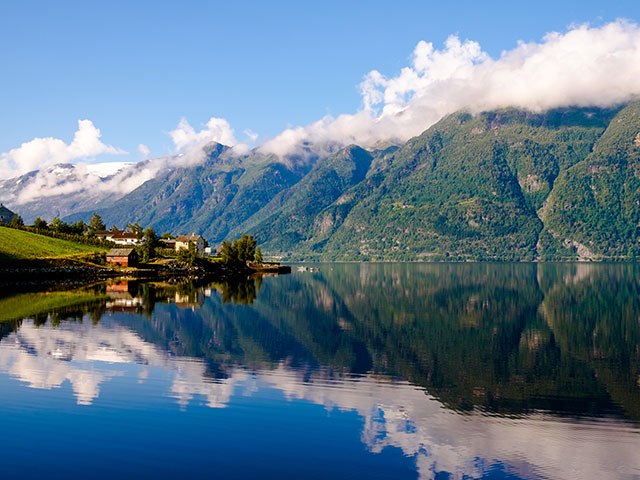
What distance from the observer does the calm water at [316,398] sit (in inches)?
1067

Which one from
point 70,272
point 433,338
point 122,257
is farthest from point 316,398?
point 122,257

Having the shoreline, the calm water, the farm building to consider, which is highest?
the farm building

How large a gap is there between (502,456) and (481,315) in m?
59.1

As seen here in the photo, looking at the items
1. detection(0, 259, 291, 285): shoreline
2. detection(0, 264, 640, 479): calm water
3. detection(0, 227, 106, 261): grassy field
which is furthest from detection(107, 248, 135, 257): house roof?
detection(0, 264, 640, 479): calm water

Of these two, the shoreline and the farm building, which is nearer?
the shoreline

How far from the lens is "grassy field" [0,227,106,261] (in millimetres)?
160875

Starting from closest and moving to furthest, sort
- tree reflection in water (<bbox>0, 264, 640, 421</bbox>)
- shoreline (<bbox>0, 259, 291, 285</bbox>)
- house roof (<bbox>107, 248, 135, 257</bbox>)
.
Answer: tree reflection in water (<bbox>0, 264, 640, 421</bbox>), shoreline (<bbox>0, 259, 291, 285</bbox>), house roof (<bbox>107, 248, 135, 257</bbox>)

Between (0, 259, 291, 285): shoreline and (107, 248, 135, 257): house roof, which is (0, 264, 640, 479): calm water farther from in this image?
(107, 248, 135, 257): house roof

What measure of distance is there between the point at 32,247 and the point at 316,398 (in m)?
158

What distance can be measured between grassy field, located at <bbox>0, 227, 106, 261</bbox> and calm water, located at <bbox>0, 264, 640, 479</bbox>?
93.9m

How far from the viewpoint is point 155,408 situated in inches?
1374

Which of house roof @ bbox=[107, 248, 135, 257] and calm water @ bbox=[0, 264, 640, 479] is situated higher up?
house roof @ bbox=[107, 248, 135, 257]

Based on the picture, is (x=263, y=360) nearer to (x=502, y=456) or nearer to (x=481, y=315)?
(x=502, y=456)

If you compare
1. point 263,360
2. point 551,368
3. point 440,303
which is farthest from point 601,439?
point 440,303
